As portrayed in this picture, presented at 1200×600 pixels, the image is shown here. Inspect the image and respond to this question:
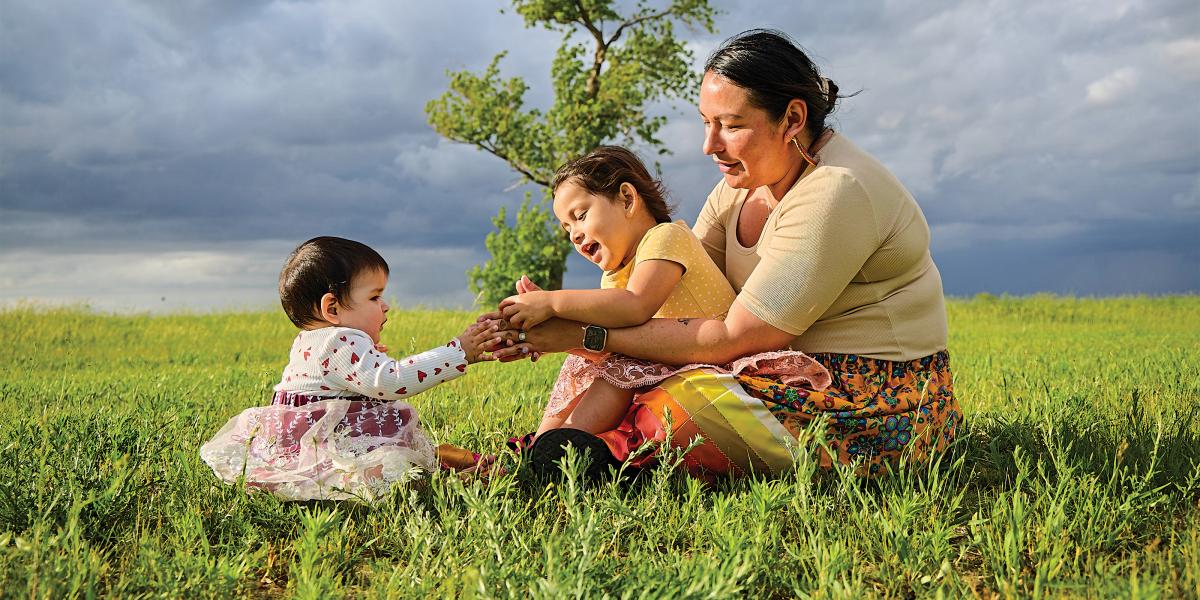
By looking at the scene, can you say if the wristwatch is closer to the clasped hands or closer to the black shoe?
the clasped hands

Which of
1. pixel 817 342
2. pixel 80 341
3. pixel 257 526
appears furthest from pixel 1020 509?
pixel 80 341

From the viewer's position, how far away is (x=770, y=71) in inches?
156

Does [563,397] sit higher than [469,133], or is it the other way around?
[469,133]

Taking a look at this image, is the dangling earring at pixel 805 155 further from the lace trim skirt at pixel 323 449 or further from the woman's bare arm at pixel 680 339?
the lace trim skirt at pixel 323 449

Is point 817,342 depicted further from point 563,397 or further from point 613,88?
point 613,88

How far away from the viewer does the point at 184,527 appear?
342 cm

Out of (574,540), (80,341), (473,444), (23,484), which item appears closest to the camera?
(574,540)

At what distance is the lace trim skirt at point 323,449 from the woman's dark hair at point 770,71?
86.0 inches

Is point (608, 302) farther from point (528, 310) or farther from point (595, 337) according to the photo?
point (528, 310)

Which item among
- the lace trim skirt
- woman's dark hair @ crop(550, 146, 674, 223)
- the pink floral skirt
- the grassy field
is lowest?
the grassy field

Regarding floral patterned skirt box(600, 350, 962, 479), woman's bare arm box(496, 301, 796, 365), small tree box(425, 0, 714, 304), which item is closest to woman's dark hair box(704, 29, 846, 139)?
woman's bare arm box(496, 301, 796, 365)

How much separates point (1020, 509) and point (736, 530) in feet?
3.17

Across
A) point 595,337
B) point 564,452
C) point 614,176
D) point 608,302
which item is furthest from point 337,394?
point 614,176

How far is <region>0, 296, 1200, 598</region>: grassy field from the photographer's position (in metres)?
2.91
